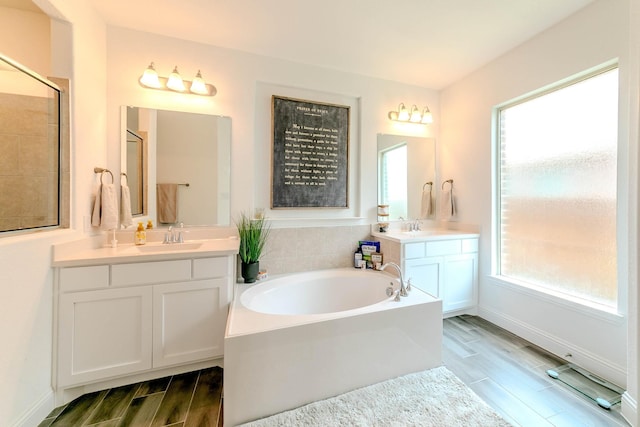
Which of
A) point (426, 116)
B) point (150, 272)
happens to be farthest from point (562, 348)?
point (150, 272)

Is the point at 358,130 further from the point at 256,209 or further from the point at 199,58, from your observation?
the point at 199,58

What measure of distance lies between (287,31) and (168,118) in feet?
4.00

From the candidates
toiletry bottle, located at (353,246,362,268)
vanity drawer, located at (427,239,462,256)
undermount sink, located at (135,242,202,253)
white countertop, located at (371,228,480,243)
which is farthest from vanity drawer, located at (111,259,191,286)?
vanity drawer, located at (427,239,462,256)

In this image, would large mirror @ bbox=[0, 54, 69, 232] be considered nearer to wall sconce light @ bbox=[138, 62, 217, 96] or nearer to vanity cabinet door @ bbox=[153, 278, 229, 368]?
wall sconce light @ bbox=[138, 62, 217, 96]

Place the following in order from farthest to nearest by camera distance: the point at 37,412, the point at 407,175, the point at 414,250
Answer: the point at 407,175 < the point at 414,250 < the point at 37,412

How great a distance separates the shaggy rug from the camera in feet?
4.44

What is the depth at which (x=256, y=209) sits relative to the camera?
94.7 inches

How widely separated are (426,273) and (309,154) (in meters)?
1.65

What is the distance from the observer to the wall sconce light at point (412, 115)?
113 inches

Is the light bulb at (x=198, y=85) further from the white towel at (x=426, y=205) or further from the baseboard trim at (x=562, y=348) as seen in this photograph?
the baseboard trim at (x=562, y=348)

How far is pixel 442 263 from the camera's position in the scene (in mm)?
2582

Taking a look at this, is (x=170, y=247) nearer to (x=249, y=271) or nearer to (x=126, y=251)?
(x=126, y=251)

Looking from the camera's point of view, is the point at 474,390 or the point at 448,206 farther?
the point at 448,206

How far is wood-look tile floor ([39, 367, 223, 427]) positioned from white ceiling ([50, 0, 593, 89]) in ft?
8.63
